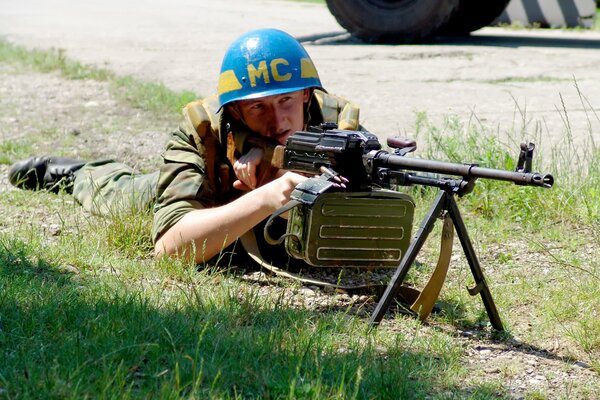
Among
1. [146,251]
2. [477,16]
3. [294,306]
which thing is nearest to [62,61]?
[477,16]

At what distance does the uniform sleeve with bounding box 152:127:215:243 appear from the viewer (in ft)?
13.4

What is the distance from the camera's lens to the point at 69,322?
3.16 meters

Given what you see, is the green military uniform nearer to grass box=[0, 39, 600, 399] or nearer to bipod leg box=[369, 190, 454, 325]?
grass box=[0, 39, 600, 399]

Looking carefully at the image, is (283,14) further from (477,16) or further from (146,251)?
(146,251)

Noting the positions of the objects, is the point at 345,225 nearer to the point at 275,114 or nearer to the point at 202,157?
the point at 275,114

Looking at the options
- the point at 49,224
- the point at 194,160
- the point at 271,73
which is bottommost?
the point at 49,224

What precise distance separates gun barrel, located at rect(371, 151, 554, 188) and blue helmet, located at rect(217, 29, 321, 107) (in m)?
0.78

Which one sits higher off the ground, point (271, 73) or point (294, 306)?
point (271, 73)

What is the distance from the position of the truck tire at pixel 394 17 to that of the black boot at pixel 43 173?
492 cm

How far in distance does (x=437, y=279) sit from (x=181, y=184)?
1220mm

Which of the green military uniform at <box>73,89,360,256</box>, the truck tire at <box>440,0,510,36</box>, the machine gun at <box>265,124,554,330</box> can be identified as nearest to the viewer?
the machine gun at <box>265,124,554,330</box>

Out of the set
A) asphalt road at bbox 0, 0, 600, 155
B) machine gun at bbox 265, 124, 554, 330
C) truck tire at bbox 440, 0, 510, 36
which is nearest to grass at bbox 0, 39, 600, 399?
machine gun at bbox 265, 124, 554, 330

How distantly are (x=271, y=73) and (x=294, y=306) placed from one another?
0.93 meters

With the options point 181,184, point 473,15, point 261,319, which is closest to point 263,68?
point 181,184
